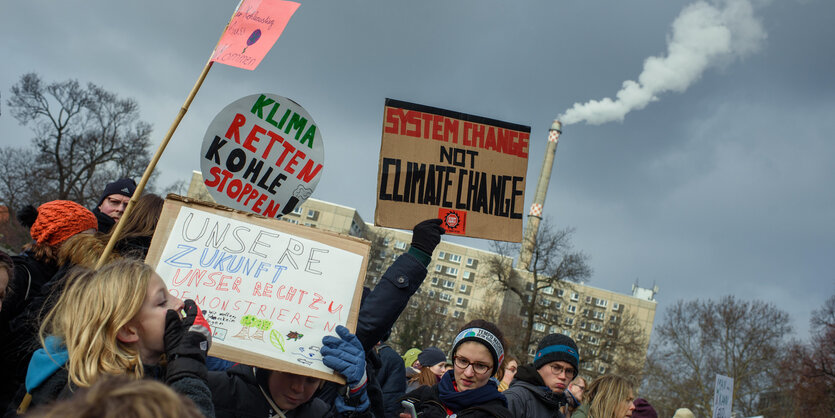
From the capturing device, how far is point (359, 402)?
8.79 ft

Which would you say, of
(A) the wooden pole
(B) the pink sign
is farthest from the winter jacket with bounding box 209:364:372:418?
(B) the pink sign

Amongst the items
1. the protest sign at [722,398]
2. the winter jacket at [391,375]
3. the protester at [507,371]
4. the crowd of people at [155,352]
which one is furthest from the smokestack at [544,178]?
the crowd of people at [155,352]

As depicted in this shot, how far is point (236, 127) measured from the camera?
3.59 meters

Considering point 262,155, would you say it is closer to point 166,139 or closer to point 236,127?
point 236,127

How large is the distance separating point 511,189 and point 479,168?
0.27 metres

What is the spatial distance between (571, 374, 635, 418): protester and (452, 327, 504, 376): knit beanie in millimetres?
1647

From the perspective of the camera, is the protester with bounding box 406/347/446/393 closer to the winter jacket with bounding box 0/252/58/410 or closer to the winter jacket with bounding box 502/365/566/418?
the winter jacket with bounding box 502/365/566/418

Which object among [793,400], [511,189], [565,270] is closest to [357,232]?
[565,270]

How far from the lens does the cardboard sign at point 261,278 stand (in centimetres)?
251

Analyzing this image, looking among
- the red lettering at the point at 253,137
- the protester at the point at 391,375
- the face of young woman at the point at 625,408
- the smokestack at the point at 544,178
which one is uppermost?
the smokestack at the point at 544,178

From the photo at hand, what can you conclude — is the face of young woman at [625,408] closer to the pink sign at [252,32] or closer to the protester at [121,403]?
the pink sign at [252,32]

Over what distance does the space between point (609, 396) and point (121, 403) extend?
4.26 m

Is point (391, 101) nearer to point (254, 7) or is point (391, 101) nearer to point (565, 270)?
point (254, 7)

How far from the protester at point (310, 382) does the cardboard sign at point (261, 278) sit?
0.47ft
